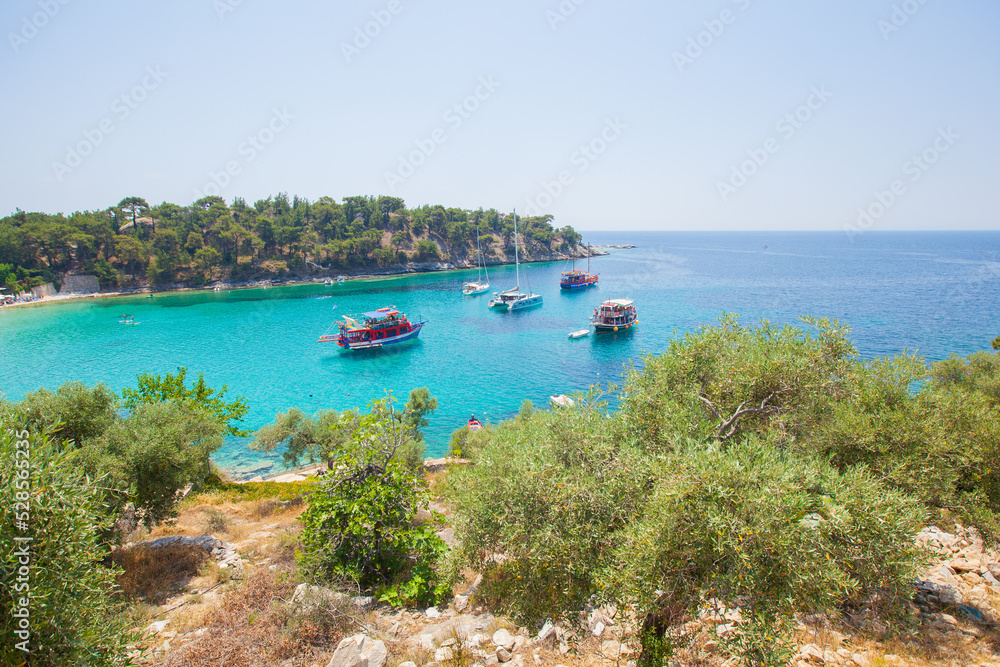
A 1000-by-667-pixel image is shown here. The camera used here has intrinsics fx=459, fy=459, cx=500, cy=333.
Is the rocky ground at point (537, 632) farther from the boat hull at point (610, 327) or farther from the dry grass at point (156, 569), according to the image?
the boat hull at point (610, 327)

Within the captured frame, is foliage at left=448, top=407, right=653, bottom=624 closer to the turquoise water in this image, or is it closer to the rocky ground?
the rocky ground

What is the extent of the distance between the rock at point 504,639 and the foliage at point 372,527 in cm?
221

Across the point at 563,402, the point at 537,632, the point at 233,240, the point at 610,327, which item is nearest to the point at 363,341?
the point at 610,327

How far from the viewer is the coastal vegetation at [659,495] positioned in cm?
652

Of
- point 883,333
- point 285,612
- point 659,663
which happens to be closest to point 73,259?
point 285,612

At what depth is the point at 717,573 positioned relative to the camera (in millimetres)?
6684

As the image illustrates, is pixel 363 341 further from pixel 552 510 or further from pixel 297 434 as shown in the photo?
pixel 552 510

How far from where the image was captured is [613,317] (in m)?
59.6

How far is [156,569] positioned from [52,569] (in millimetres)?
8420

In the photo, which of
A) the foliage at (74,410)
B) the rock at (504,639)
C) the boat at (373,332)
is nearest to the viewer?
the rock at (504,639)

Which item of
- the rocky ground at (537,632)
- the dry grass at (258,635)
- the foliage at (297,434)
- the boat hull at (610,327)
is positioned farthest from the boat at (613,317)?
the dry grass at (258,635)

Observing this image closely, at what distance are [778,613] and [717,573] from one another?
98 centimetres

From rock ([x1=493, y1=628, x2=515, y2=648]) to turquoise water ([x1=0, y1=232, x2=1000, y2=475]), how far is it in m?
22.4

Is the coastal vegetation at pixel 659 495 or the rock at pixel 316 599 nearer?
the coastal vegetation at pixel 659 495
